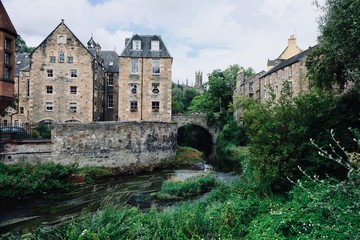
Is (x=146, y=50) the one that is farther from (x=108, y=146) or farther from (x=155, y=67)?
(x=108, y=146)

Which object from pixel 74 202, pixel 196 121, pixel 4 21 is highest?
pixel 4 21

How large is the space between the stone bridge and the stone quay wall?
33.8 feet

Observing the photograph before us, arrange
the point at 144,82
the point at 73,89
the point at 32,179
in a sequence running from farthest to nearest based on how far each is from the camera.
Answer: the point at 144,82 → the point at 73,89 → the point at 32,179

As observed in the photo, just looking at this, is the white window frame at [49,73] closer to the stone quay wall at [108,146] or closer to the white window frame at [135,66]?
the white window frame at [135,66]

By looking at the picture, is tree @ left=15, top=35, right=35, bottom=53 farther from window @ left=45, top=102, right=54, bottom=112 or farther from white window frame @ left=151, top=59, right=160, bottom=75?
white window frame @ left=151, top=59, right=160, bottom=75

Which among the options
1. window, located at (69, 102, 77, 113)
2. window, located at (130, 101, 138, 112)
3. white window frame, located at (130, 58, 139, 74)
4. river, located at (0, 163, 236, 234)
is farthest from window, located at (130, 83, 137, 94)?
river, located at (0, 163, 236, 234)

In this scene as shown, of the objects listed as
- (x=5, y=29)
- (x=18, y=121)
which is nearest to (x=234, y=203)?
(x=5, y=29)

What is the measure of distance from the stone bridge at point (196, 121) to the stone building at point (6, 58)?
1041 inches

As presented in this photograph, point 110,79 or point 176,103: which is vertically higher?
point 110,79

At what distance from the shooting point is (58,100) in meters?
34.9

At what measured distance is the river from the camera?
44.6 ft

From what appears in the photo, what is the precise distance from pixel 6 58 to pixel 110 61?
103ft

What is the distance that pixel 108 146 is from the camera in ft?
85.5

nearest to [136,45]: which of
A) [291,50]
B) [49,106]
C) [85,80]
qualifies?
[85,80]
